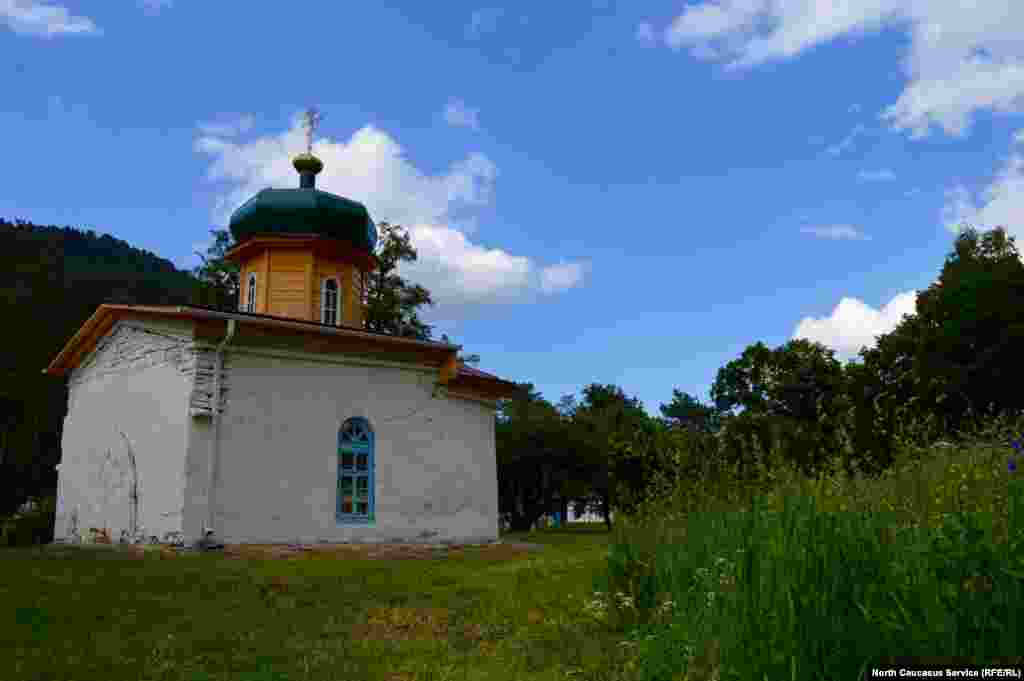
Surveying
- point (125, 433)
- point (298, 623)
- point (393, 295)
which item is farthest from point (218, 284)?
point (298, 623)

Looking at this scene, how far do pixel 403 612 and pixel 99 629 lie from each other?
88.5 inches

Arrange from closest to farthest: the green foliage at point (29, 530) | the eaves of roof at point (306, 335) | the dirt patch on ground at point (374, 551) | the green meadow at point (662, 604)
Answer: the green meadow at point (662, 604), the dirt patch on ground at point (374, 551), the eaves of roof at point (306, 335), the green foliage at point (29, 530)

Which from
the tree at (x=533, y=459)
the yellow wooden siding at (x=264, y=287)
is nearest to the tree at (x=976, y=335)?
the tree at (x=533, y=459)

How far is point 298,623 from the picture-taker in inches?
235

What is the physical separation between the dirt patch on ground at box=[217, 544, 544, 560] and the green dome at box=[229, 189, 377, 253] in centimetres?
720

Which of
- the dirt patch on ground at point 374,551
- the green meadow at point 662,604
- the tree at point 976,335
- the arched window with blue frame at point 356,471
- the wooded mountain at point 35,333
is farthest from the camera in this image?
the wooded mountain at point 35,333

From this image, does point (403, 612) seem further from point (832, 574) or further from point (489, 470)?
point (489, 470)

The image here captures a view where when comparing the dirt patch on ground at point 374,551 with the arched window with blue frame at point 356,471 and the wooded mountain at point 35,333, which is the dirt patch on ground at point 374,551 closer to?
the arched window with blue frame at point 356,471

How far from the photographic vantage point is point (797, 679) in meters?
2.79

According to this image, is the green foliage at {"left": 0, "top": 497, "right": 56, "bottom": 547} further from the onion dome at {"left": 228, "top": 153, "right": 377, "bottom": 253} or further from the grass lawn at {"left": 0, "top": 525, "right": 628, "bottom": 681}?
the grass lawn at {"left": 0, "top": 525, "right": 628, "bottom": 681}

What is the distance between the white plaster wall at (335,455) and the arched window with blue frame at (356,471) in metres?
0.14

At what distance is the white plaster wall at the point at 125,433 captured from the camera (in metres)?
12.1

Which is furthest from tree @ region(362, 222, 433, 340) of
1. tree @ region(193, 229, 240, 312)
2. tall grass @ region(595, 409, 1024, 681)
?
tall grass @ region(595, 409, 1024, 681)

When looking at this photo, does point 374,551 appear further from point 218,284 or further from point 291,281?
point 218,284
